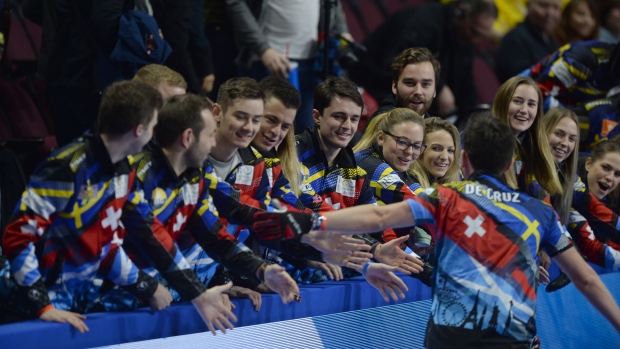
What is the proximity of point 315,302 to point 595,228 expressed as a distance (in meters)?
2.41

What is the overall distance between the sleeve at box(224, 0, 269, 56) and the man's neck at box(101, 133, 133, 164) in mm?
2513

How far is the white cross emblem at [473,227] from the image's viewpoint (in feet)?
11.2

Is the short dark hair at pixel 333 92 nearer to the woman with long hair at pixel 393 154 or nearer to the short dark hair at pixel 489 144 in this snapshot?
the woman with long hair at pixel 393 154

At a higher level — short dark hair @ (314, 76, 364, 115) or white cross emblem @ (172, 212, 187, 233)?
short dark hair @ (314, 76, 364, 115)

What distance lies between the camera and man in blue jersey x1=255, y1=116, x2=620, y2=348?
341cm

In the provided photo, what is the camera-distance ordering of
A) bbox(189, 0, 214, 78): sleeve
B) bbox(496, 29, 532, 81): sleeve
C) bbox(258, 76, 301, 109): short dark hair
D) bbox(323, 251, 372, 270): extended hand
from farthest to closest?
bbox(496, 29, 532, 81): sleeve < bbox(189, 0, 214, 78): sleeve < bbox(258, 76, 301, 109): short dark hair < bbox(323, 251, 372, 270): extended hand

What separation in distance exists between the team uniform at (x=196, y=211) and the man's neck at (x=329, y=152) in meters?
0.88

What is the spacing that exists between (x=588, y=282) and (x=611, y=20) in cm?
545

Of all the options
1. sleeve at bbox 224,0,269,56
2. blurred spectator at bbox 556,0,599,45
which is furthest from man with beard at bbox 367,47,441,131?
blurred spectator at bbox 556,0,599,45

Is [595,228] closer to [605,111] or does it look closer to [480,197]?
[605,111]

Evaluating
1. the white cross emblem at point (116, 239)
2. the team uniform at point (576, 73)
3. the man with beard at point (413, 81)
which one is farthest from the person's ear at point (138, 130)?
the team uniform at point (576, 73)

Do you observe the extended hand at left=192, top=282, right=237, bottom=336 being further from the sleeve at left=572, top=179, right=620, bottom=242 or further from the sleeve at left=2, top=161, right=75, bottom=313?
the sleeve at left=572, top=179, right=620, bottom=242

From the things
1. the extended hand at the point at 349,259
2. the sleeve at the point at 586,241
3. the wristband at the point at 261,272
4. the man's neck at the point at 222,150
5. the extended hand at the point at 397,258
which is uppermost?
the man's neck at the point at 222,150

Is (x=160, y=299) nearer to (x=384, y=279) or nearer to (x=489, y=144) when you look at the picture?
(x=384, y=279)
